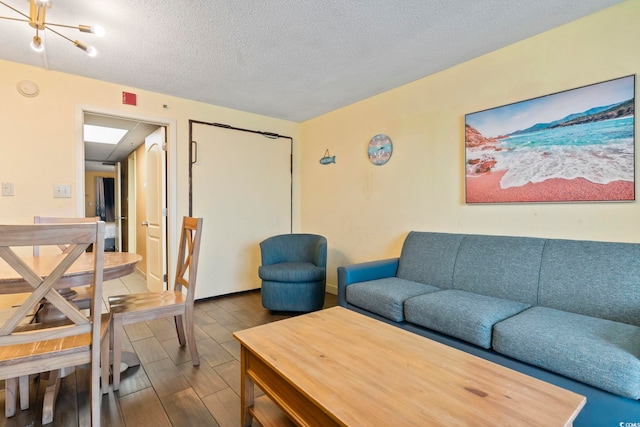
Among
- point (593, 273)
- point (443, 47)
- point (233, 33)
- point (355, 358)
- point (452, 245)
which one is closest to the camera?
point (355, 358)

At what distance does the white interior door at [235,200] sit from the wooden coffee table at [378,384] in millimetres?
2282

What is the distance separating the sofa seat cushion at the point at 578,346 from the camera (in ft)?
3.98

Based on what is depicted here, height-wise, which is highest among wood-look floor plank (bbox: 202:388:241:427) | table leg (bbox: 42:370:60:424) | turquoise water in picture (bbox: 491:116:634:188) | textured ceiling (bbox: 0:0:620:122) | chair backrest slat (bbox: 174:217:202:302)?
textured ceiling (bbox: 0:0:620:122)

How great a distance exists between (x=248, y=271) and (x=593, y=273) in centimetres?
332

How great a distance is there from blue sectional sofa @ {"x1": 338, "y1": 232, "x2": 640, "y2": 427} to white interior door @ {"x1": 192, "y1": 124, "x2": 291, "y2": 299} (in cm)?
180

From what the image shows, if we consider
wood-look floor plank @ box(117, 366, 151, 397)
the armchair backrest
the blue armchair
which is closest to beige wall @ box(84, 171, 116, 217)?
the armchair backrest

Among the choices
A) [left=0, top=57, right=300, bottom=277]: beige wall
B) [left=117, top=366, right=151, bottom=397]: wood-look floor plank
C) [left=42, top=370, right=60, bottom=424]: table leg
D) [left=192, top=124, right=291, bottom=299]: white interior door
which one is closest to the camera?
[left=42, top=370, right=60, bottom=424]: table leg

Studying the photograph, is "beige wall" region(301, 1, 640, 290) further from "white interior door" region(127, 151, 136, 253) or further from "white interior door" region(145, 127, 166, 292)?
"white interior door" region(127, 151, 136, 253)

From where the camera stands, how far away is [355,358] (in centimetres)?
124

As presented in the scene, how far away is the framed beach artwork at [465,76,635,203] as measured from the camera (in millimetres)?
1788

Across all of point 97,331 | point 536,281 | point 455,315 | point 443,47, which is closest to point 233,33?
point 443,47

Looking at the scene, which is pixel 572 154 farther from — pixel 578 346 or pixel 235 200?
pixel 235 200

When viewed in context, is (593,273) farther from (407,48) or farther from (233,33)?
(233,33)

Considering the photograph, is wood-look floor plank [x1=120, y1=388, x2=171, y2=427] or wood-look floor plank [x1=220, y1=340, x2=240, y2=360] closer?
wood-look floor plank [x1=120, y1=388, x2=171, y2=427]
